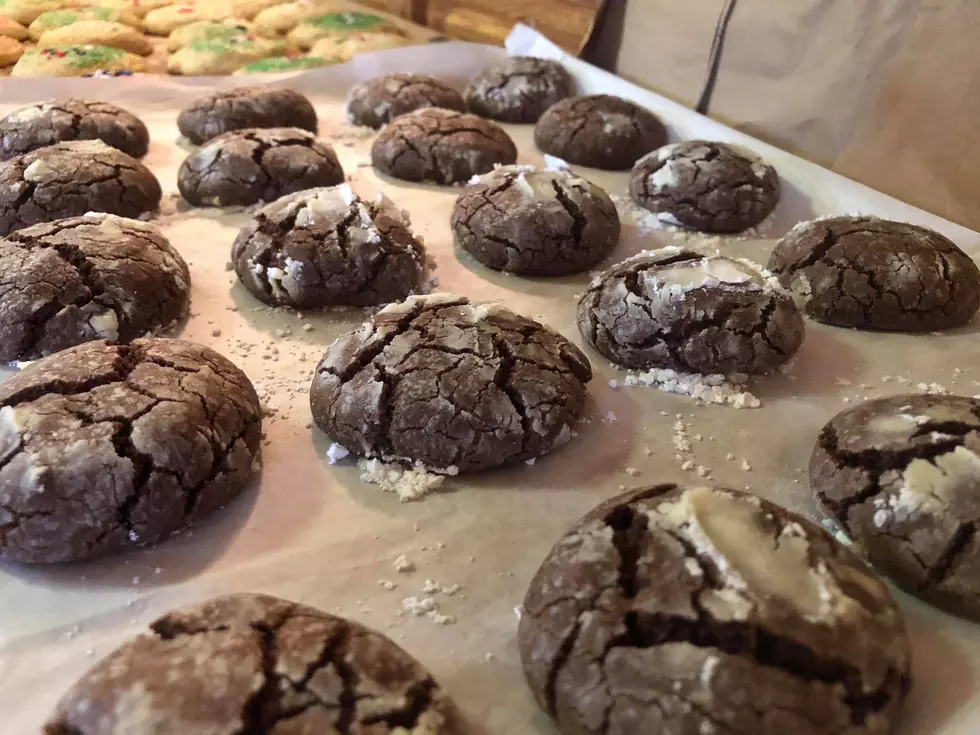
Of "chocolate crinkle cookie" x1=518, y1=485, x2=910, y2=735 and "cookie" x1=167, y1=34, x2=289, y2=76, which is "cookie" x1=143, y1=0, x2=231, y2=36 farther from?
"chocolate crinkle cookie" x1=518, y1=485, x2=910, y2=735

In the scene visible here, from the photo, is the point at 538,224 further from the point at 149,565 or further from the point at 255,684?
the point at 255,684

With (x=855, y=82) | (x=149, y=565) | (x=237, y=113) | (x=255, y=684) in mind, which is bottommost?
(x=149, y=565)

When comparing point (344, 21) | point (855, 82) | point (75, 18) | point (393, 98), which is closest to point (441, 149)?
point (393, 98)

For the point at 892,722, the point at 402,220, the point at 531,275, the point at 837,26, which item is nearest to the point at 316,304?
the point at 402,220

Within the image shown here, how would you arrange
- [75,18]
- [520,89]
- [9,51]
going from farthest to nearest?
[75,18]
[9,51]
[520,89]

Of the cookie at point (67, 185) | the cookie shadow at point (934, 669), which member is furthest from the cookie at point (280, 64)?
the cookie shadow at point (934, 669)

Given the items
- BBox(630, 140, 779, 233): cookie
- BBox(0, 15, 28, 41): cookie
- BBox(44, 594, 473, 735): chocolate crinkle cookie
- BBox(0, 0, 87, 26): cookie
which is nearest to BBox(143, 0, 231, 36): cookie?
BBox(0, 0, 87, 26): cookie

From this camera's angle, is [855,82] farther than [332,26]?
No
